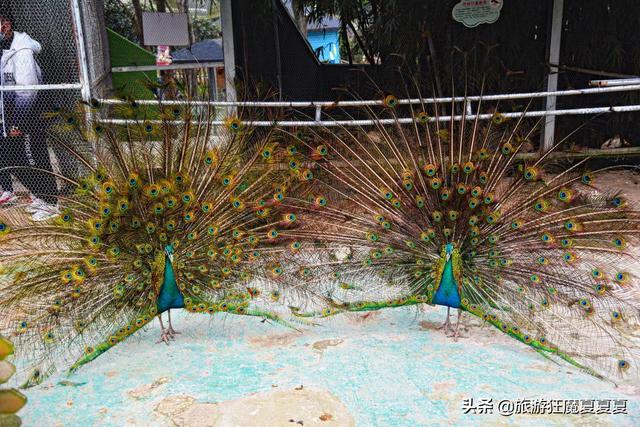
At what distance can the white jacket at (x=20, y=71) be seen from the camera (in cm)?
621

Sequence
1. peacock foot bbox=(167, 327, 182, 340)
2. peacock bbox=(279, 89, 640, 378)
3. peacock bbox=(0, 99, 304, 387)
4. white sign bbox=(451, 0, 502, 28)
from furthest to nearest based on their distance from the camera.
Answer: white sign bbox=(451, 0, 502, 28)
peacock foot bbox=(167, 327, 182, 340)
peacock bbox=(279, 89, 640, 378)
peacock bbox=(0, 99, 304, 387)

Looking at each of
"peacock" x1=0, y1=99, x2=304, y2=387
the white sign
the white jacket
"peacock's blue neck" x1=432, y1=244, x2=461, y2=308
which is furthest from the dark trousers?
the white sign

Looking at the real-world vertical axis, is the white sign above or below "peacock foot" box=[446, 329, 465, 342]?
above

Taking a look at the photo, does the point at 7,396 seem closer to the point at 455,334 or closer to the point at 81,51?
the point at 455,334

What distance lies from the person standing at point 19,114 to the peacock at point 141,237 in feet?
7.84

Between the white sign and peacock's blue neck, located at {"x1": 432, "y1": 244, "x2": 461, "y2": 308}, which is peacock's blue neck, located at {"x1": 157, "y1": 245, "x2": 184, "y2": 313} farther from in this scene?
the white sign

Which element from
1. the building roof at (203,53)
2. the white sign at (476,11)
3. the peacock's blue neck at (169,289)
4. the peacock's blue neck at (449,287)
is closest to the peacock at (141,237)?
the peacock's blue neck at (169,289)

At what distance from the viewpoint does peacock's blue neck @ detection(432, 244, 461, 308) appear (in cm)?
392

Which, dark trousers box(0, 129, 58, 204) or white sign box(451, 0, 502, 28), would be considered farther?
white sign box(451, 0, 502, 28)

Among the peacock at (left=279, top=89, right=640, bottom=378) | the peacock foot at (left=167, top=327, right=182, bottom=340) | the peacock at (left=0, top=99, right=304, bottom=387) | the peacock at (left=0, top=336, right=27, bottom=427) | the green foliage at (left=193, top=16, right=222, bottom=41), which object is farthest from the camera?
the green foliage at (left=193, top=16, right=222, bottom=41)

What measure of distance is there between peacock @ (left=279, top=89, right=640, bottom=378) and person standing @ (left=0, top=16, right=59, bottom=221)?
3437mm

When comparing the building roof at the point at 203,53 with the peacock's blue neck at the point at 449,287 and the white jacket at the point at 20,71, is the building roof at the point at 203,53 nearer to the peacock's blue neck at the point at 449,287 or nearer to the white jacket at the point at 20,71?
the white jacket at the point at 20,71

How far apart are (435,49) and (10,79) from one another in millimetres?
5521

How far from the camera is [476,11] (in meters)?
7.62
